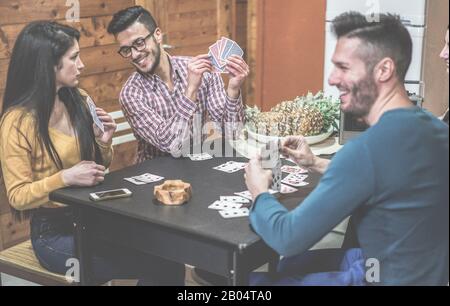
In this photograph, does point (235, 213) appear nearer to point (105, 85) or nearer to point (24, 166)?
point (24, 166)

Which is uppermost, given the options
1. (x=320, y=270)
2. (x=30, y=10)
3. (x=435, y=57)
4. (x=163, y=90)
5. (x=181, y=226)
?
(x=30, y=10)

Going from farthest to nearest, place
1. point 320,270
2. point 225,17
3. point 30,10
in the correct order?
point 225,17
point 30,10
point 320,270

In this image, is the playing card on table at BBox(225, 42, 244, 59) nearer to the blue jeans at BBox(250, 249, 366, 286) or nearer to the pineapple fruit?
the pineapple fruit

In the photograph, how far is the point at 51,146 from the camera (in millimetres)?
2186

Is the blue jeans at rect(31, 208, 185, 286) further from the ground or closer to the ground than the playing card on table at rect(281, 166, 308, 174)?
closer to the ground

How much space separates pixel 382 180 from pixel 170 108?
1.31 meters

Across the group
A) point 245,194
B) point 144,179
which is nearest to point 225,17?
point 144,179

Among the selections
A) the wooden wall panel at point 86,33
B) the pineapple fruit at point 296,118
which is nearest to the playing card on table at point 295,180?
the pineapple fruit at point 296,118

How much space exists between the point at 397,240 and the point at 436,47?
5.18 ft

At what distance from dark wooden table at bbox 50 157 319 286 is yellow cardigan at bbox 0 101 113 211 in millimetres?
86

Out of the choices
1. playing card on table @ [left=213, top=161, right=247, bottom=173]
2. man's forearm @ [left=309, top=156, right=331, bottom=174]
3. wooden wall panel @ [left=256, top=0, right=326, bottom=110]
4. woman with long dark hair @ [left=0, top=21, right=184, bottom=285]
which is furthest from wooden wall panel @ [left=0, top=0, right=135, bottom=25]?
wooden wall panel @ [left=256, top=0, right=326, bottom=110]

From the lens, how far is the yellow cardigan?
2.14m

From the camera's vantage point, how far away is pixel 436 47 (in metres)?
2.90
